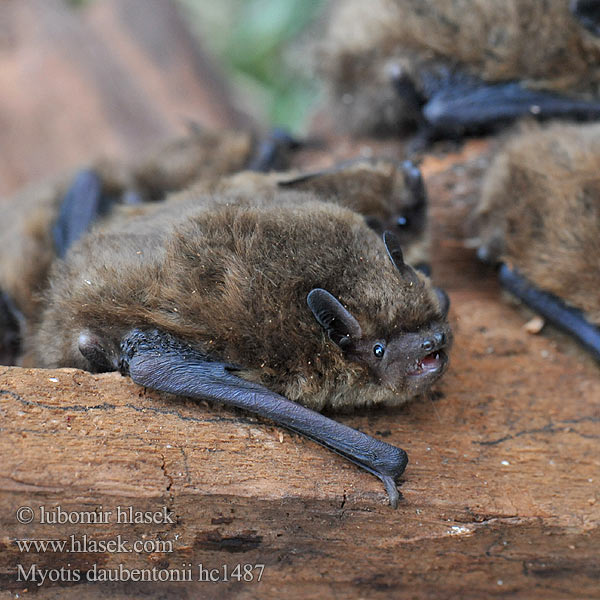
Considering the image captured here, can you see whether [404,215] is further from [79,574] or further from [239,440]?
[79,574]

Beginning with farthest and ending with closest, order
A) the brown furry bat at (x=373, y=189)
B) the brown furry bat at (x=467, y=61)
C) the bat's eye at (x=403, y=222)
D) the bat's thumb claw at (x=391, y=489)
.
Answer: the brown furry bat at (x=467, y=61)
the bat's eye at (x=403, y=222)
the brown furry bat at (x=373, y=189)
the bat's thumb claw at (x=391, y=489)

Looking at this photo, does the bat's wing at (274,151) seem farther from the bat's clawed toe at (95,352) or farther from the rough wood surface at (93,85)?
the rough wood surface at (93,85)

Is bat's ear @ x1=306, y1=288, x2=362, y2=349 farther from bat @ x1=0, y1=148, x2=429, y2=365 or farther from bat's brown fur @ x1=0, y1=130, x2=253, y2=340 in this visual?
bat's brown fur @ x1=0, y1=130, x2=253, y2=340

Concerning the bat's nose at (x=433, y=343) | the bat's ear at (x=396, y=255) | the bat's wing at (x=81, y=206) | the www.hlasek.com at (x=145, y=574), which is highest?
the bat's ear at (x=396, y=255)

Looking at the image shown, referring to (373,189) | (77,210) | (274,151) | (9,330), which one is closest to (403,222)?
(373,189)

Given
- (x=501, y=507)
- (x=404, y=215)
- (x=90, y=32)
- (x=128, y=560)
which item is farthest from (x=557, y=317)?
(x=90, y=32)

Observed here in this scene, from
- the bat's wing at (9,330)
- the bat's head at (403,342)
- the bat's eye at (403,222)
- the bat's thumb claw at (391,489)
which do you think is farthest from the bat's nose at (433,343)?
the bat's wing at (9,330)

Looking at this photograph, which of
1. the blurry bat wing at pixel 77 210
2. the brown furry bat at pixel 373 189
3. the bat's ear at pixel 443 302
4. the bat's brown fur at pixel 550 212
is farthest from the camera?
the blurry bat wing at pixel 77 210
